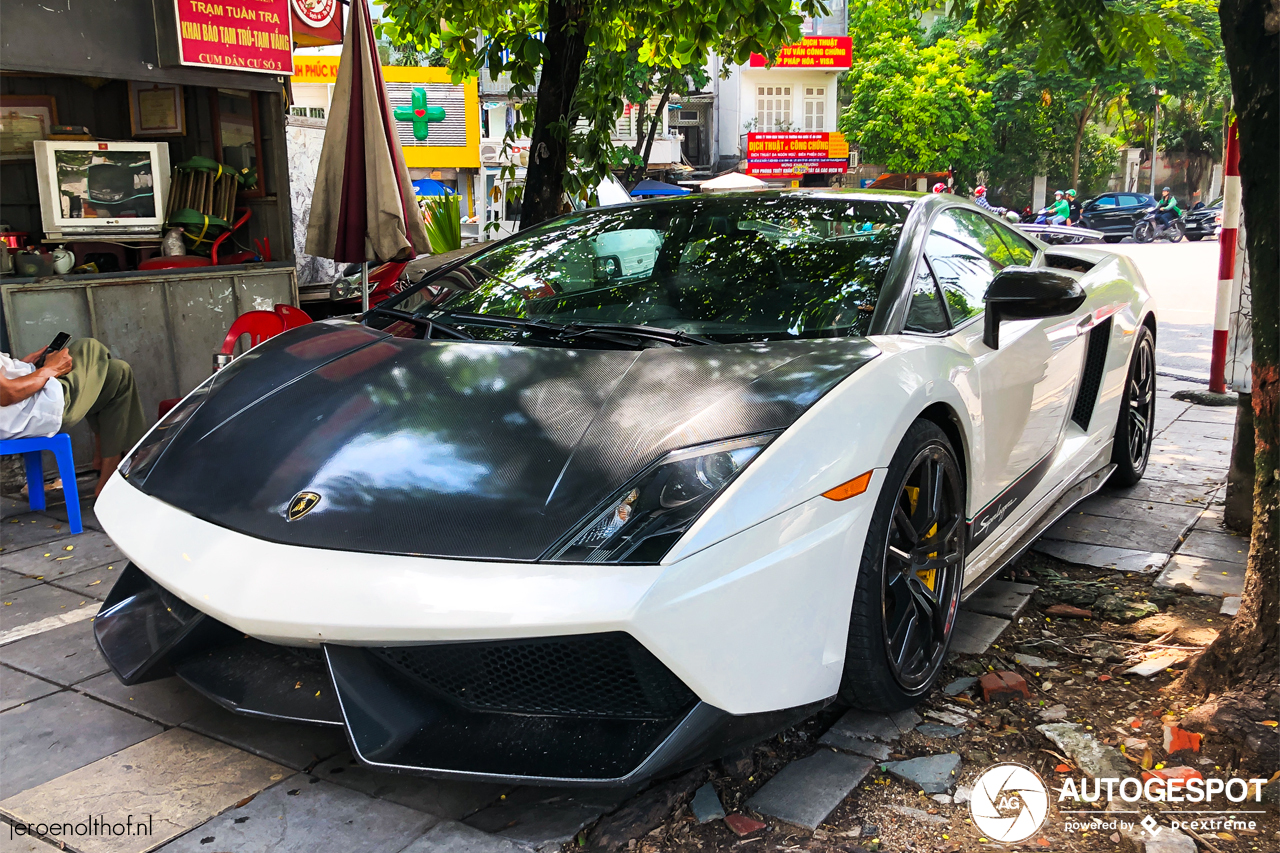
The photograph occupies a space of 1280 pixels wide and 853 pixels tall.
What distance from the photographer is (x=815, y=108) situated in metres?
47.1

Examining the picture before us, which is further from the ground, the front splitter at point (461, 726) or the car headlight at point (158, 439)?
the car headlight at point (158, 439)

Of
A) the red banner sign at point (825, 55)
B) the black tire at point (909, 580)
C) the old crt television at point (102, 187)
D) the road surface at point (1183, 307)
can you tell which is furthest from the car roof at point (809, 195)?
the red banner sign at point (825, 55)

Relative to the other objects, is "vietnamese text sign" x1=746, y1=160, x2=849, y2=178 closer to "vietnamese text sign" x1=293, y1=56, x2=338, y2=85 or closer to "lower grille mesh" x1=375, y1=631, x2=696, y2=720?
"vietnamese text sign" x1=293, y1=56, x2=338, y2=85

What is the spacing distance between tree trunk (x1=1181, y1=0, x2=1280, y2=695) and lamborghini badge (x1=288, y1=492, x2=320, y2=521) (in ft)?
7.21

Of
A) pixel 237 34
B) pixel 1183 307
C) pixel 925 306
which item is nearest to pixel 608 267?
pixel 925 306

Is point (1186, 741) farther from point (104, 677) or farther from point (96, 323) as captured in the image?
point (96, 323)

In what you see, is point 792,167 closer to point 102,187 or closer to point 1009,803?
point 102,187

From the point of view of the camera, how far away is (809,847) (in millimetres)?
2062

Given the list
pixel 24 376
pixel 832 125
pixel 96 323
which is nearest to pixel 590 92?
pixel 96 323

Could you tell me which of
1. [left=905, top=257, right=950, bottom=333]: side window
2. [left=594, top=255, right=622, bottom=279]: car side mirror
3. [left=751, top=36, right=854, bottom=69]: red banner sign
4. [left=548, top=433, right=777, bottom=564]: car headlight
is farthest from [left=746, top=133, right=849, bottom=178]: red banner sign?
[left=548, top=433, right=777, bottom=564]: car headlight

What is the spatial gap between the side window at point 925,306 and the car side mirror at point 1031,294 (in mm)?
142

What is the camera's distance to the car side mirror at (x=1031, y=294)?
2.81 metres

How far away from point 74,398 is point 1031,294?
150 inches

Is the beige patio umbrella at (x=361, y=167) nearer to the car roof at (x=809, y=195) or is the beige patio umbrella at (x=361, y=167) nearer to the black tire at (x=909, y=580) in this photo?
the car roof at (x=809, y=195)
